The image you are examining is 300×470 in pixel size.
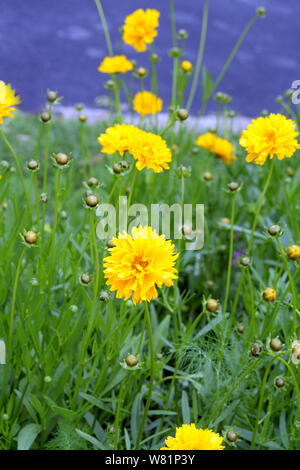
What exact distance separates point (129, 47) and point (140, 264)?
328 cm

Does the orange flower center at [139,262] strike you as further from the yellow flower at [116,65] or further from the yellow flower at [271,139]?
the yellow flower at [116,65]

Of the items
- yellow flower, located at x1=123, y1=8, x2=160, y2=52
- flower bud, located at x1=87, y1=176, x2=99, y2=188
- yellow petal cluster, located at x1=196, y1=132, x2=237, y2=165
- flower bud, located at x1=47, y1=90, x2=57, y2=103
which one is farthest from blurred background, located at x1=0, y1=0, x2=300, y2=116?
flower bud, located at x1=87, y1=176, x2=99, y2=188

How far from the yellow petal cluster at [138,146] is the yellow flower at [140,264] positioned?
0.96ft

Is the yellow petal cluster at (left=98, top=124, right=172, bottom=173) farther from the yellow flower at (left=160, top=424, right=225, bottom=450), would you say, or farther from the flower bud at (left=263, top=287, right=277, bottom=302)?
the yellow flower at (left=160, top=424, right=225, bottom=450)

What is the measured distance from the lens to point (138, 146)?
3.95 ft

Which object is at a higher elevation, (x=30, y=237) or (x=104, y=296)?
(x=30, y=237)

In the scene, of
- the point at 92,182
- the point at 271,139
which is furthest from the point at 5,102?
the point at 271,139

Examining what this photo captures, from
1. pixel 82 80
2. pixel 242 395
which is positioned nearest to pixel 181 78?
pixel 242 395

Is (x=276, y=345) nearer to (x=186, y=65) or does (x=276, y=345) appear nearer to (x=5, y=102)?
(x=5, y=102)

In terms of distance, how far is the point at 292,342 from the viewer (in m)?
1.04

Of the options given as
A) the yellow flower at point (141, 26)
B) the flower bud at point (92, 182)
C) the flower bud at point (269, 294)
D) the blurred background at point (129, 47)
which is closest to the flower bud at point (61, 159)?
the flower bud at point (92, 182)

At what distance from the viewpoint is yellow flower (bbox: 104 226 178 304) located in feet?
3.02

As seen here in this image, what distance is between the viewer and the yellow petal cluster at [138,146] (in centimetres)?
120

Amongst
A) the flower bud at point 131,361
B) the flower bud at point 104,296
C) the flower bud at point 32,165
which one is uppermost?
the flower bud at point 32,165
